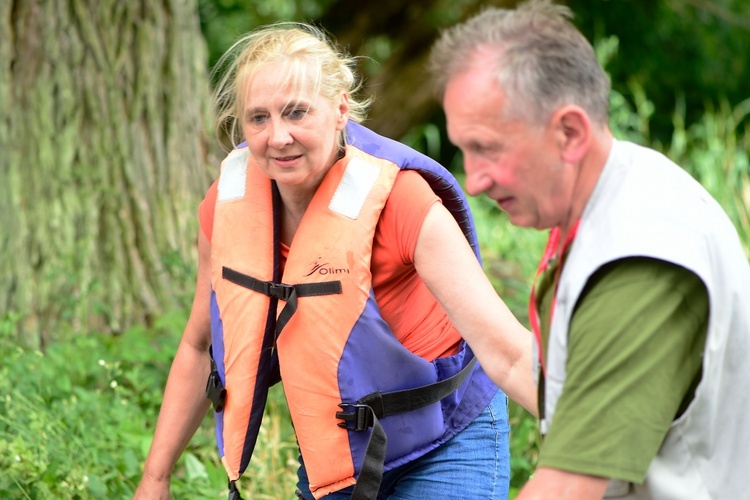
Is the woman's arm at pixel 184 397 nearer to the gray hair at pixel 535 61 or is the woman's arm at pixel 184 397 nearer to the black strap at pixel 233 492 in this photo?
the black strap at pixel 233 492

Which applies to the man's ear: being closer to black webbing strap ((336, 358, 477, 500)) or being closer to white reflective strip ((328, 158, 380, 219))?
white reflective strip ((328, 158, 380, 219))

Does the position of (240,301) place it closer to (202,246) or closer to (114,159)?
(202,246)

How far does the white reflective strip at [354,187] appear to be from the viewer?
256cm

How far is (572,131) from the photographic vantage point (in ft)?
5.43

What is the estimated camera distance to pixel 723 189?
606 centimetres

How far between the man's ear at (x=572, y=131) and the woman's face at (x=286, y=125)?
3.29 feet

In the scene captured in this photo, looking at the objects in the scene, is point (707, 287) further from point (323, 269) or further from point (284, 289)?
point (284, 289)

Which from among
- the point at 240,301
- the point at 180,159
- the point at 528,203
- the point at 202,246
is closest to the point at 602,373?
the point at 528,203

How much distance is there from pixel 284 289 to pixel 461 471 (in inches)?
26.8

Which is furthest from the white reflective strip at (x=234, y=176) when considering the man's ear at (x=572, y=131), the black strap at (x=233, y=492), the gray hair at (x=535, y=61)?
the man's ear at (x=572, y=131)

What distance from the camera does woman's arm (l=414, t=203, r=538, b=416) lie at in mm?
2256

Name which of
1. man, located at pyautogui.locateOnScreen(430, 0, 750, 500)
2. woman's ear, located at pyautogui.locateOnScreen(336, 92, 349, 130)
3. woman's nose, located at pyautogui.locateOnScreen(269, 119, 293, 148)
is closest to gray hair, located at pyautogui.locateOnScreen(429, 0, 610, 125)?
man, located at pyautogui.locateOnScreen(430, 0, 750, 500)

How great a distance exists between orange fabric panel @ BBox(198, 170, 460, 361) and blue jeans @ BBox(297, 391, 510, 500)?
0.25 m

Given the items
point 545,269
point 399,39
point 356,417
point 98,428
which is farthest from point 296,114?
point 399,39
